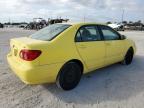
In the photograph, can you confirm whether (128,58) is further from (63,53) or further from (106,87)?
(63,53)

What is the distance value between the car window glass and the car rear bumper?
100 cm

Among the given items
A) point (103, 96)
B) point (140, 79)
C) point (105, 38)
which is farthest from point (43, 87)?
point (140, 79)

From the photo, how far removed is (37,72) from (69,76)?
35.6 inches

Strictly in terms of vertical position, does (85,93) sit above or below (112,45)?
below

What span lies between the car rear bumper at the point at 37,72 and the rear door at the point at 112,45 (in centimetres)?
192

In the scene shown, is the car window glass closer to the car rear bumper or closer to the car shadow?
the car rear bumper

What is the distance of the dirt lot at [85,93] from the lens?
418cm

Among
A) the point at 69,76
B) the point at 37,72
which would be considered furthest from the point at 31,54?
the point at 69,76

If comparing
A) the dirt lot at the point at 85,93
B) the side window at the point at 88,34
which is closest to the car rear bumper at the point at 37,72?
the dirt lot at the point at 85,93

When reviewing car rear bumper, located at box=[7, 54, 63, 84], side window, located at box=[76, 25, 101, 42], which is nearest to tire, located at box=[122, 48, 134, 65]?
side window, located at box=[76, 25, 101, 42]

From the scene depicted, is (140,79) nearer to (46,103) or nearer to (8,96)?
(46,103)

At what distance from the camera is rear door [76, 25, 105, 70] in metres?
5.01

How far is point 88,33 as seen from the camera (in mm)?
5348

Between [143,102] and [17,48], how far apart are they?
2899mm
